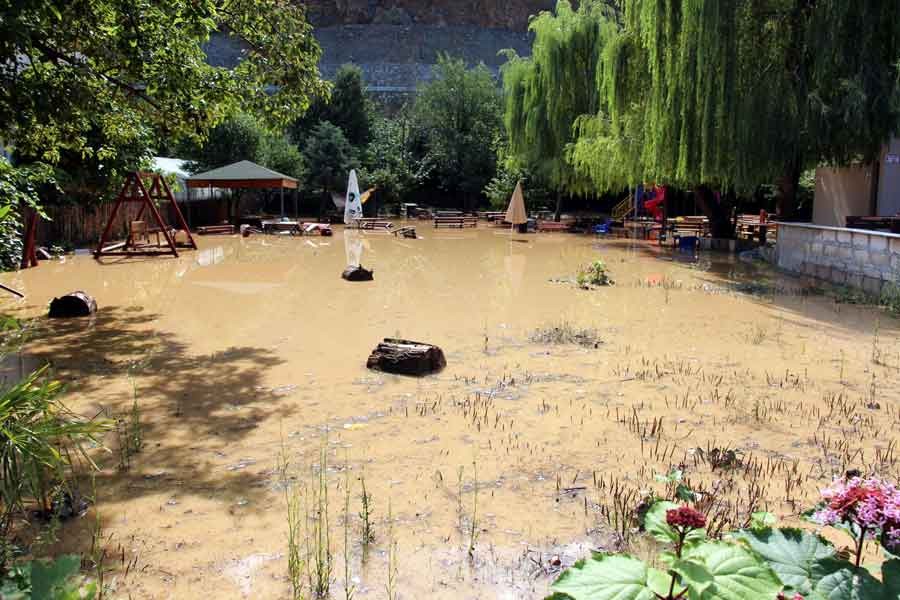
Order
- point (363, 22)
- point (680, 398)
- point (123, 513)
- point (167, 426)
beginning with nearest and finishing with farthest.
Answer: point (123, 513), point (167, 426), point (680, 398), point (363, 22)

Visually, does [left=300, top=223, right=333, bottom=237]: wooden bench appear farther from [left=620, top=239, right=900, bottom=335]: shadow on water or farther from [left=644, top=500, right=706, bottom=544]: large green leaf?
[left=644, top=500, right=706, bottom=544]: large green leaf

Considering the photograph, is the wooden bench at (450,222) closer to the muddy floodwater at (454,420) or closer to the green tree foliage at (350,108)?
the green tree foliage at (350,108)

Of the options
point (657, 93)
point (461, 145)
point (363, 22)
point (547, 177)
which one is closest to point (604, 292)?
point (657, 93)

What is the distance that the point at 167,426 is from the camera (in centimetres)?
580

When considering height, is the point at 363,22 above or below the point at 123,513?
above

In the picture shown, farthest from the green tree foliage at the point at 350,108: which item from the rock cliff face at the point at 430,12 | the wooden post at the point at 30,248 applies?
the rock cliff face at the point at 430,12

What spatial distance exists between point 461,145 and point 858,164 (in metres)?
22.9

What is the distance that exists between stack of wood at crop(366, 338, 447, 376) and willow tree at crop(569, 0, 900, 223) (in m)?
10.9

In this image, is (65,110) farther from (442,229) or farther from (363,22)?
(363,22)

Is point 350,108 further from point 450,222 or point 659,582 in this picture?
point 659,582

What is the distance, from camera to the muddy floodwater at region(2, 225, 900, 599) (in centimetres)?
389

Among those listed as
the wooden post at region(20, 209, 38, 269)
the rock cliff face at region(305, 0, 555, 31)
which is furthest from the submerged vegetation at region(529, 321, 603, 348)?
the rock cliff face at region(305, 0, 555, 31)

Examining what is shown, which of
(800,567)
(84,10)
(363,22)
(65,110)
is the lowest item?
(800,567)

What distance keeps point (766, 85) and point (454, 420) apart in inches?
515
